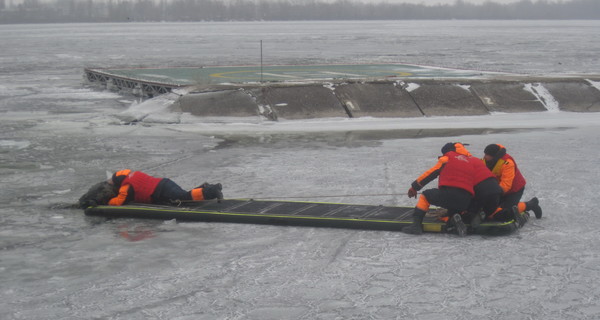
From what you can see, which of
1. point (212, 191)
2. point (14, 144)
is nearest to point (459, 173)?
point (212, 191)

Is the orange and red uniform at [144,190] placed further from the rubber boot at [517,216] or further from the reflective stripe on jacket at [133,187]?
the rubber boot at [517,216]

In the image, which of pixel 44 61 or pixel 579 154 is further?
pixel 44 61

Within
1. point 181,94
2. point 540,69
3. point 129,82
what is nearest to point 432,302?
point 181,94

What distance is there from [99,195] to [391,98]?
40.6 ft

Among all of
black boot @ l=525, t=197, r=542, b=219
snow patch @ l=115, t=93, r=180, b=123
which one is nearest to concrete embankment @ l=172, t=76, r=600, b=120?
snow patch @ l=115, t=93, r=180, b=123

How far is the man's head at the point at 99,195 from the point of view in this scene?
9.28 meters

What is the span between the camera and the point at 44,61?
43062mm

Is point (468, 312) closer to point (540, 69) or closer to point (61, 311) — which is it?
point (61, 311)

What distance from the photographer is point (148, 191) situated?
9.34 metres

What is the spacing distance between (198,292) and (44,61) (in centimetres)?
4009

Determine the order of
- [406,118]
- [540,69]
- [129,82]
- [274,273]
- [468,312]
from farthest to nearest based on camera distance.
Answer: [540,69] → [129,82] → [406,118] → [274,273] → [468,312]

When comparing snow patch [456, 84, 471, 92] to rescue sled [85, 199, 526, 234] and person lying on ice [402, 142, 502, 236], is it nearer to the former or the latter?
rescue sled [85, 199, 526, 234]

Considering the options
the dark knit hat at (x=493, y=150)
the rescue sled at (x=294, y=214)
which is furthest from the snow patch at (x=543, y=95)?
the rescue sled at (x=294, y=214)

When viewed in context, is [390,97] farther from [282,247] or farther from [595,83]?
[282,247]
